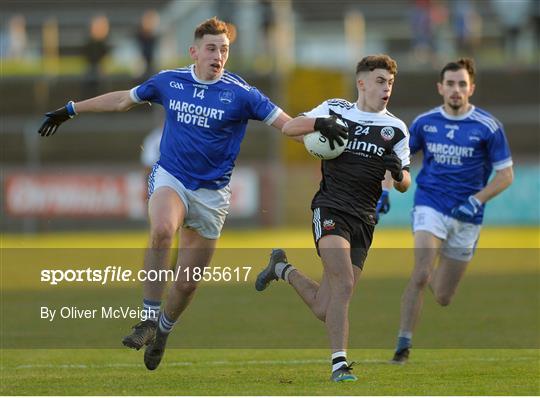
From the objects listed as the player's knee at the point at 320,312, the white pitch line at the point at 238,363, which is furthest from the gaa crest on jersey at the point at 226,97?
the white pitch line at the point at 238,363

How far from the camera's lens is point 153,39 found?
29750mm

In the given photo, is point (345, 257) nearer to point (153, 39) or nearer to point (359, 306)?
point (359, 306)

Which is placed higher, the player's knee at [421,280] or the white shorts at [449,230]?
the white shorts at [449,230]

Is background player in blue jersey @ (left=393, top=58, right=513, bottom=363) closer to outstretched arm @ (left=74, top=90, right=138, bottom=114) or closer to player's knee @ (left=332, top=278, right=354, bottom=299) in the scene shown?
player's knee @ (left=332, top=278, right=354, bottom=299)

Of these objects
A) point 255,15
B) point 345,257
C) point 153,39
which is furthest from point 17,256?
point 345,257

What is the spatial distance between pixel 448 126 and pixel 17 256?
45.6 ft

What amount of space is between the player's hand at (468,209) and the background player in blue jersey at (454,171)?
0.04ft

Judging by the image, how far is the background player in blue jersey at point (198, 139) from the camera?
32.1 feet

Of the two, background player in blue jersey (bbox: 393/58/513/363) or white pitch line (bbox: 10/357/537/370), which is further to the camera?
background player in blue jersey (bbox: 393/58/513/363)

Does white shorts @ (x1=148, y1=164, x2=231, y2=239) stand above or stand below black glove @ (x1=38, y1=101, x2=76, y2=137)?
below

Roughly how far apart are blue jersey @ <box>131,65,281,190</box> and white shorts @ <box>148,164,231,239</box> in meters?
0.05

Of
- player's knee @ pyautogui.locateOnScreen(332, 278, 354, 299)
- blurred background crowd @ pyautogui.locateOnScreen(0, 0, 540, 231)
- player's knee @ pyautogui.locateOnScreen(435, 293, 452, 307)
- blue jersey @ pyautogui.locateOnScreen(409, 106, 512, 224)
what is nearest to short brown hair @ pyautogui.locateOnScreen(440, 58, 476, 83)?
blue jersey @ pyautogui.locateOnScreen(409, 106, 512, 224)

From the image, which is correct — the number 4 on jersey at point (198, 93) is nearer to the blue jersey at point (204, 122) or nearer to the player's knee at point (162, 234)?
the blue jersey at point (204, 122)

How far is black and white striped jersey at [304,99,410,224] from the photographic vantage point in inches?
361
